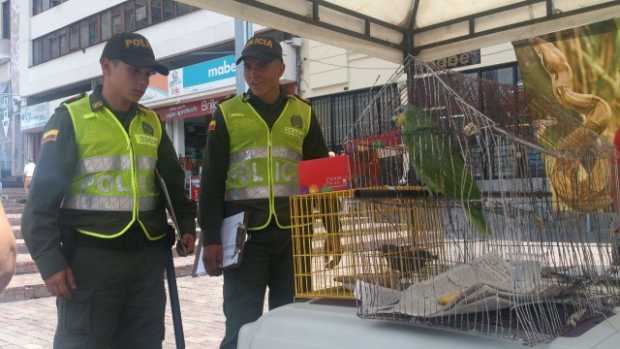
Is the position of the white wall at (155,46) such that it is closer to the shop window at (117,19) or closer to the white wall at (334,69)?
the shop window at (117,19)

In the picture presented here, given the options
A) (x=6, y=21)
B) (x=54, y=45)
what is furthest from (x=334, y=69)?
(x=6, y=21)

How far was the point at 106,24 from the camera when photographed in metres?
22.3

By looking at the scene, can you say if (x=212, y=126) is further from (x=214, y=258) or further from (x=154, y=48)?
(x=154, y=48)

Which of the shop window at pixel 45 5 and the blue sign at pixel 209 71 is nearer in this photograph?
the blue sign at pixel 209 71

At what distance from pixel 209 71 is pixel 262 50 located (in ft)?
49.3

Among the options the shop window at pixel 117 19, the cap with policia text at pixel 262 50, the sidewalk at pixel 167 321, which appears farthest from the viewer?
the shop window at pixel 117 19

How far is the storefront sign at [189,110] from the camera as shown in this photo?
18.2 metres

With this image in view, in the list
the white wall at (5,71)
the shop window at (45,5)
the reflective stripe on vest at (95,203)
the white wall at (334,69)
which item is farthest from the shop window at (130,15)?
the reflective stripe on vest at (95,203)

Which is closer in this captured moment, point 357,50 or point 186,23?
point 357,50

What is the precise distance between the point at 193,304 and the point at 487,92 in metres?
4.85

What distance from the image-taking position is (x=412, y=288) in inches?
68.9

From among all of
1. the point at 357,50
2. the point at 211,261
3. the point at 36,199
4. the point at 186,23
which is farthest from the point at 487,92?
the point at 186,23

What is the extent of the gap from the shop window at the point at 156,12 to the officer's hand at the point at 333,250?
62.9ft

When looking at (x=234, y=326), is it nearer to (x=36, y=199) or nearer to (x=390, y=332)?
(x=36, y=199)
